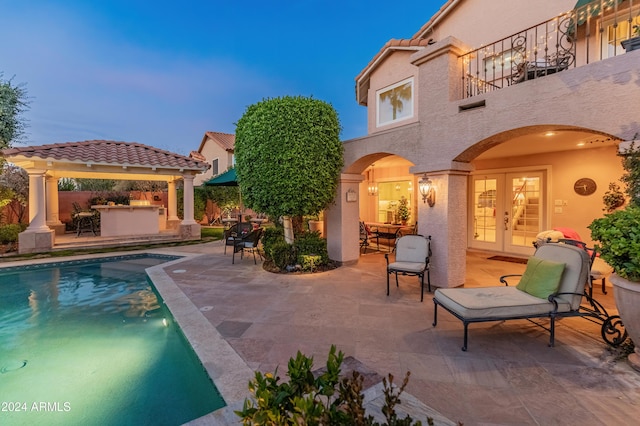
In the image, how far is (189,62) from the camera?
37000 mm

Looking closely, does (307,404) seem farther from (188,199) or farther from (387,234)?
(188,199)

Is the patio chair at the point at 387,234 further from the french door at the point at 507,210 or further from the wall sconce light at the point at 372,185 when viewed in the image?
the french door at the point at 507,210

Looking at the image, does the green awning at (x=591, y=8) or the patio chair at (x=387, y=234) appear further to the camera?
the patio chair at (x=387, y=234)

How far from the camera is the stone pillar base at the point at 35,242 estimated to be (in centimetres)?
1048

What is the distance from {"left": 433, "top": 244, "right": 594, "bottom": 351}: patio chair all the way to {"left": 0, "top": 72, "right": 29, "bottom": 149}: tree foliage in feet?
51.4

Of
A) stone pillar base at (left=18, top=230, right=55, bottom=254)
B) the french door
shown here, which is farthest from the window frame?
the french door

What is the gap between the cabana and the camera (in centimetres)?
1058

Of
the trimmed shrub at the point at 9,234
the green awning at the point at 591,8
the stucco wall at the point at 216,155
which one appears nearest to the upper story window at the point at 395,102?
the green awning at the point at 591,8

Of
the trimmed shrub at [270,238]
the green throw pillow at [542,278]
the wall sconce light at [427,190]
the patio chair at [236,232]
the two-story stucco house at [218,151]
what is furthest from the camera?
the two-story stucco house at [218,151]

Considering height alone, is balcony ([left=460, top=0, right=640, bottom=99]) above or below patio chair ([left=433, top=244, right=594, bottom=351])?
above

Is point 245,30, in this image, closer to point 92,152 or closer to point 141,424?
point 92,152

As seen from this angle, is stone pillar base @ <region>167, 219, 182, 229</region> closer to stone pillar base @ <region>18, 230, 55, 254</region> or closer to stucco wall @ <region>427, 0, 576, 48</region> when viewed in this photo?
stone pillar base @ <region>18, 230, 55, 254</region>

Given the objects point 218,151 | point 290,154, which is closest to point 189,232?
point 290,154

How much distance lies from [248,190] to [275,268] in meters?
2.19
